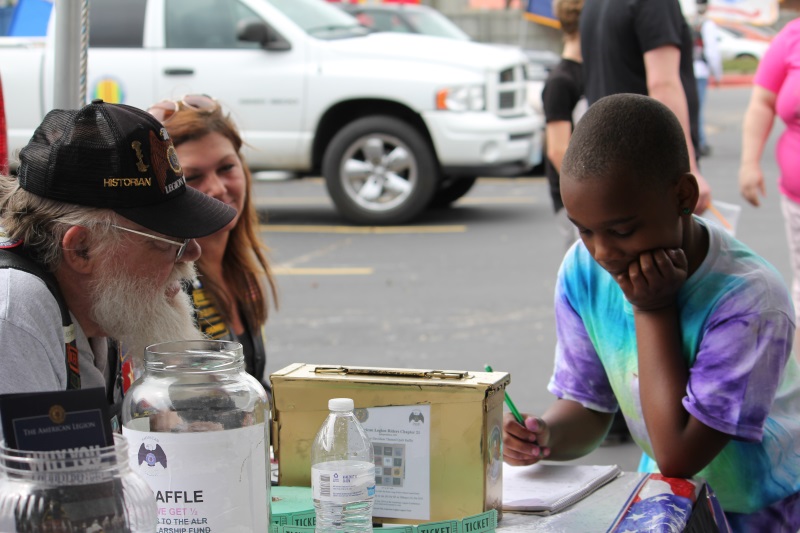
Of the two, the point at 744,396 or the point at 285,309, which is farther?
the point at 285,309

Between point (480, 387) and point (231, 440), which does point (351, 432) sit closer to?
point (480, 387)

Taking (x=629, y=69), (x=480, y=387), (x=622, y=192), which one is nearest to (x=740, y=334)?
(x=622, y=192)

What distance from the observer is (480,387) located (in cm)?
188

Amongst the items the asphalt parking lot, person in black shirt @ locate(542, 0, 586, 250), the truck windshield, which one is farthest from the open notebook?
the truck windshield

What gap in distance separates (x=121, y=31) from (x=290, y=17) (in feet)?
4.89

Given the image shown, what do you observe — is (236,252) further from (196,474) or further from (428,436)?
(196,474)

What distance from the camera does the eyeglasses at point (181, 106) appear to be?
3.19 meters

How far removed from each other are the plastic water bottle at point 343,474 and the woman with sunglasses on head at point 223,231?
1.22 m

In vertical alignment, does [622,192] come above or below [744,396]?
above

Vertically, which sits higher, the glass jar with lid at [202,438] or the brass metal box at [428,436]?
the glass jar with lid at [202,438]

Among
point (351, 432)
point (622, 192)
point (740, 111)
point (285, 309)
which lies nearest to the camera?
point (351, 432)

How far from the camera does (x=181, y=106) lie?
127 inches

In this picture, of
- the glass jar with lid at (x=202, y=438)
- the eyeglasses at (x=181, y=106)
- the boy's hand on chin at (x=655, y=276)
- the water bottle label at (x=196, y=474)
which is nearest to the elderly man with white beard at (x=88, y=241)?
the glass jar with lid at (x=202, y=438)

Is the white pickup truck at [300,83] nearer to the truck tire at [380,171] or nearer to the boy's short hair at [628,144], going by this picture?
the truck tire at [380,171]
